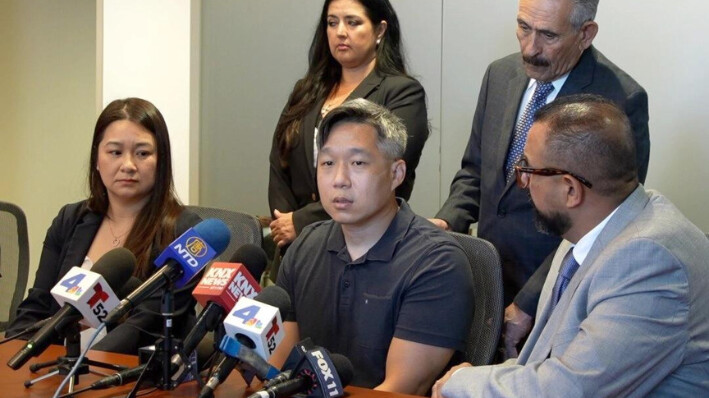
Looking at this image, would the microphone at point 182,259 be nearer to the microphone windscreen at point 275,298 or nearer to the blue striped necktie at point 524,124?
the microphone windscreen at point 275,298

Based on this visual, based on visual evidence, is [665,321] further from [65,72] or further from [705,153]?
[65,72]

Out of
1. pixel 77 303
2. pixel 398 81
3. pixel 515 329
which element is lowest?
pixel 515 329

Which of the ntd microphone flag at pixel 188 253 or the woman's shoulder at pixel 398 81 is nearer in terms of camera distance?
the ntd microphone flag at pixel 188 253

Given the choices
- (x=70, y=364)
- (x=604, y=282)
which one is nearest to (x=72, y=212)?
(x=70, y=364)

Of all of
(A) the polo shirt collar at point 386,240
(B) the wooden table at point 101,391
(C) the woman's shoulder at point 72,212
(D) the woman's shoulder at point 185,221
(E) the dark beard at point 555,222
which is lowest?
(B) the wooden table at point 101,391

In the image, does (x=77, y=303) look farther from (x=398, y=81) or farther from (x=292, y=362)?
(x=398, y=81)

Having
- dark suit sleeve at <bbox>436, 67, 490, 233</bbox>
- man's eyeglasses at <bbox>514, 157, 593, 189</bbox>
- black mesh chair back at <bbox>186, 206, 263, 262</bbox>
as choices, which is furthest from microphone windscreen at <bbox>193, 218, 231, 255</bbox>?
dark suit sleeve at <bbox>436, 67, 490, 233</bbox>

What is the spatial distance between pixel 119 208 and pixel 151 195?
12 centimetres

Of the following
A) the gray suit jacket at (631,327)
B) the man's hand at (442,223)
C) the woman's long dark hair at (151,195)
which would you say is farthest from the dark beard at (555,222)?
the woman's long dark hair at (151,195)

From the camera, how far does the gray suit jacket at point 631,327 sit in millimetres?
2031

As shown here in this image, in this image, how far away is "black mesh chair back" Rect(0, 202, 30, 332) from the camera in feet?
12.1

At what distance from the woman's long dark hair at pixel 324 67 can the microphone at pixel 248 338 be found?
1822 mm

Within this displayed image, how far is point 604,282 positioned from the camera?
6.92ft

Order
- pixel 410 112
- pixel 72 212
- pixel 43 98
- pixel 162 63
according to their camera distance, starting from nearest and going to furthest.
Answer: pixel 72 212 → pixel 410 112 → pixel 162 63 → pixel 43 98
